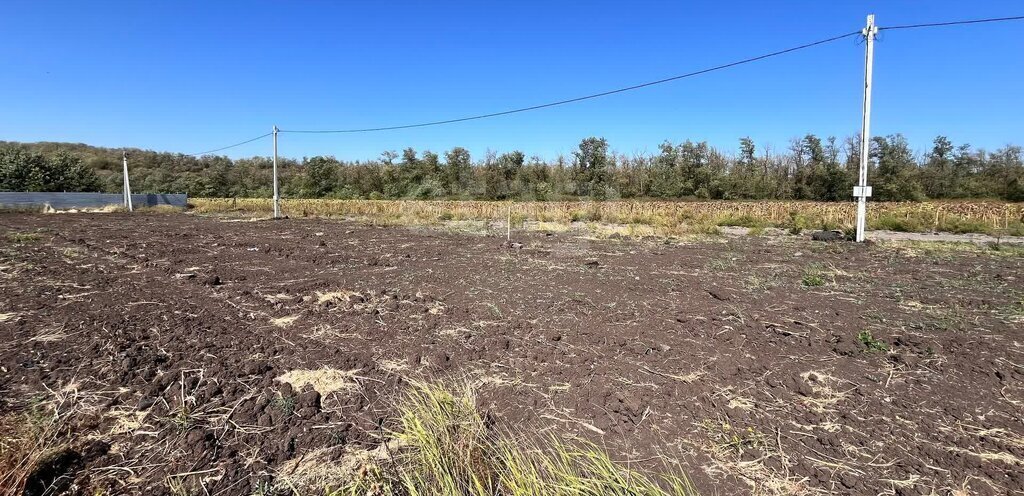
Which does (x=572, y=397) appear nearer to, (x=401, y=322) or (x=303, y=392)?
(x=303, y=392)

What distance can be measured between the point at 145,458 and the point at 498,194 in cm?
4670

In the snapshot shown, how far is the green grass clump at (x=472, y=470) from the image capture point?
1.89 metres

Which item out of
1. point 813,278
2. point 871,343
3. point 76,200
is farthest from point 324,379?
point 76,200

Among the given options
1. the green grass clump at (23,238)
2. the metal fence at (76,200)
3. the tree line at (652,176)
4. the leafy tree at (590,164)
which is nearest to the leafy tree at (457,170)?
the tree line at (652,176)

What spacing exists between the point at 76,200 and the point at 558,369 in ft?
164

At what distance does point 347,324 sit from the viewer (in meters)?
5.12

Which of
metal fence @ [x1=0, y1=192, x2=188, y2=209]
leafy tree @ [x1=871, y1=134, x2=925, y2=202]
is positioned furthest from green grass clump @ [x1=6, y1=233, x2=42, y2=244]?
leafy tree @ [x1=871, y1=134, x2=925, y2=202]

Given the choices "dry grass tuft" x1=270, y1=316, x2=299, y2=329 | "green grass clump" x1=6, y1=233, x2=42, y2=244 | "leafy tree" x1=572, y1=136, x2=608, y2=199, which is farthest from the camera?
"leafy tree" x1=572, y1=136, x2=608, y2=199

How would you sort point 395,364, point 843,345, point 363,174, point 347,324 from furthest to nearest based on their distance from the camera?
point 363,174 → point 347,324 → point 843,345 → point 395,364

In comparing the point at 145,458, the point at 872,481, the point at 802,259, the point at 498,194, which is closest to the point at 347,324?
the point at 145,458

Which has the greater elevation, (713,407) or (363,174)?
(363,174)

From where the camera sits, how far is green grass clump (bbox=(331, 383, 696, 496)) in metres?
1.89

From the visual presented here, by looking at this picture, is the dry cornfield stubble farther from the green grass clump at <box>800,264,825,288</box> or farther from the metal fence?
the green grass clump at <box>800,264,825,288</box>

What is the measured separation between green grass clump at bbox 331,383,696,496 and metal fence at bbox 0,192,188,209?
159 feet
